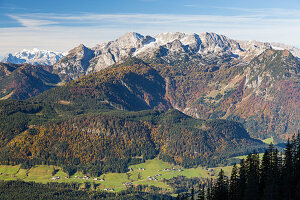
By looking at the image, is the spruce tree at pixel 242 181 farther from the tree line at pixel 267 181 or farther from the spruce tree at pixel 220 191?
the spruce tree at pixel 220 191

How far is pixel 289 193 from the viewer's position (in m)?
116

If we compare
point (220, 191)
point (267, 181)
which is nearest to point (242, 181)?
point (220, 191)

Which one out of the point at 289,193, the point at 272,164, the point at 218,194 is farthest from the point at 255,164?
the point at 289,193

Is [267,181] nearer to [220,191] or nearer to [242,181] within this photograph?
[242,181]

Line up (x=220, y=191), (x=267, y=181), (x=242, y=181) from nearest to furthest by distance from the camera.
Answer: (x=267, y=181), (x=242, y=181), (x=220, y=191)

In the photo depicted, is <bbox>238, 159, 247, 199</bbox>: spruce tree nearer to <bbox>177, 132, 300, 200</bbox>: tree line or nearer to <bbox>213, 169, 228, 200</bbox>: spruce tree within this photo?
<bbox>177, 132, 300, 200</bbox>: tree line

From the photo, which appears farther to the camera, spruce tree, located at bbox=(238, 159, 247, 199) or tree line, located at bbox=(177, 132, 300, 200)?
spruce tree, located at bbox=(238, 159, 247, 199)

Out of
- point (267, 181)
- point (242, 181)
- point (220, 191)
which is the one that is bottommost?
point (220, 191)

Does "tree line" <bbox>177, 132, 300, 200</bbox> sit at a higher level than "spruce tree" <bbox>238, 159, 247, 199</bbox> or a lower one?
higher

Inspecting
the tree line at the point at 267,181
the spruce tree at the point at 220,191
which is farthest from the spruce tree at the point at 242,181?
the spruce tree at the point at 220,191

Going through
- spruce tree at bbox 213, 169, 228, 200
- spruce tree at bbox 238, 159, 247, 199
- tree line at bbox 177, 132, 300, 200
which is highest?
tree line at bbox 177, 132, 300, 200

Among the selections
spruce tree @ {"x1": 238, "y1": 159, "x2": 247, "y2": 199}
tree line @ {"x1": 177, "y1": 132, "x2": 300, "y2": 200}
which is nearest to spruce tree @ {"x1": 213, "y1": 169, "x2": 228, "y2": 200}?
tree line @ {"x1": 177, "y1": 132, "x2": 300, "y2": 200}

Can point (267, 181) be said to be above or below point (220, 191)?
above

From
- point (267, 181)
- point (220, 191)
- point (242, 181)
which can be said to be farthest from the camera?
point (220, 191)
